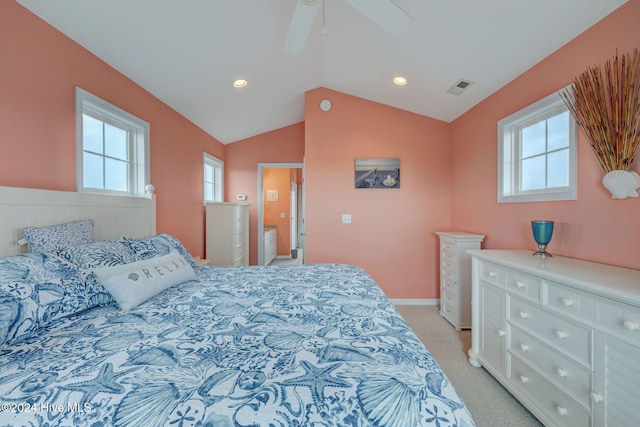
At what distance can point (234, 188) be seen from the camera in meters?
5.05

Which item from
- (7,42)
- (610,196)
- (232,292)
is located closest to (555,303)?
(610,196)

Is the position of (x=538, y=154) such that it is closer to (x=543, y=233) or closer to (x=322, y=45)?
(x=543, y=233)

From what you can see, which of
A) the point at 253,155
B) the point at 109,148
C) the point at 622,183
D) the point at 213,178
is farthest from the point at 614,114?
the point at 213,178

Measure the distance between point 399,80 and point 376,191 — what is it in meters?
1.29

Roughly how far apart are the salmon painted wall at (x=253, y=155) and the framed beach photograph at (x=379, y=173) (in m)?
1.88

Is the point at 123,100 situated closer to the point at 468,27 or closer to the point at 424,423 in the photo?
the point at 468,27

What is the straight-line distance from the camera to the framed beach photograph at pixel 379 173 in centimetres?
A: 352

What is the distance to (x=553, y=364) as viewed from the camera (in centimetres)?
147

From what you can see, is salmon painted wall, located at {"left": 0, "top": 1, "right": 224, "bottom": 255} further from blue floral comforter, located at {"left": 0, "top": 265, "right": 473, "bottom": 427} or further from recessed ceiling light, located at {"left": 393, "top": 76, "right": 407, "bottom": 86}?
recessed ceiling light, located at {"left": 393, "top": 76, "right": 407, "bottom": 86}

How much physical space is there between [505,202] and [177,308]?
2763mm

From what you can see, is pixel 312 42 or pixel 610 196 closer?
pixel 610 196

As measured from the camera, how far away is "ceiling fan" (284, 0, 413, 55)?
1.45 meters

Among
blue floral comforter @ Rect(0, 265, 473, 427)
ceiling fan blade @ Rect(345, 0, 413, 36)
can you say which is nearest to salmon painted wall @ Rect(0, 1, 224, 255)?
blue floral comforter @ Rect(0, 265, 473, 427)

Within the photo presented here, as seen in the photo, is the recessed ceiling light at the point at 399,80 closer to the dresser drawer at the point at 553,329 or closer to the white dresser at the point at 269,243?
the dresser drawer at the point at 553,329
